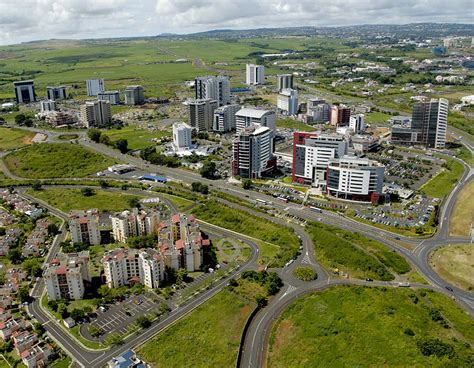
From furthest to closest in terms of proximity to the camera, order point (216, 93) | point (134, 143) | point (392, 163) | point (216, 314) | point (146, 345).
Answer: point (216, 93) < point (134, 143) < point (392, 163) < point (216, 314) < point (146, 345)

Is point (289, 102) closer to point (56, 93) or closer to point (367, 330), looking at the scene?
point (56, 93)

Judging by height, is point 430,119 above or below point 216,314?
above

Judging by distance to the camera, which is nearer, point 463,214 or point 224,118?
point 463,214

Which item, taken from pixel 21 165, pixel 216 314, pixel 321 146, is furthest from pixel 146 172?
pixel 216 314

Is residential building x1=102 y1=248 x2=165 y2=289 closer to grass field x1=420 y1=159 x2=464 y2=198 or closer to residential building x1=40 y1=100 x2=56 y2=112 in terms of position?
grass field x1=420 y1=159 x2=464 y2=198

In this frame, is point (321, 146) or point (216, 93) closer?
point (321, 146)

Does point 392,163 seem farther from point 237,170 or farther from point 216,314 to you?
point 216,314

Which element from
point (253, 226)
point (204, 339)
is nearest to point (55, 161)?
point (253, 226)
